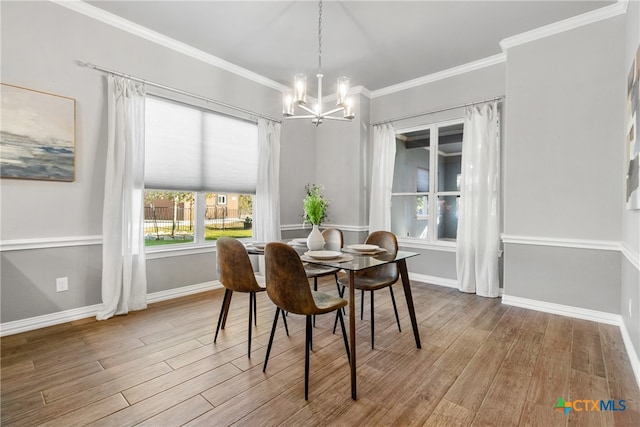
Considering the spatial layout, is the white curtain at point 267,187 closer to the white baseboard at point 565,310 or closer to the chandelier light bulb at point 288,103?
the chandelier light bulb at point 288,103

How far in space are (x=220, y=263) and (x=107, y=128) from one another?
1.99 meters

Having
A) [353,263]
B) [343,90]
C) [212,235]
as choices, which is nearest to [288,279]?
[353,263]

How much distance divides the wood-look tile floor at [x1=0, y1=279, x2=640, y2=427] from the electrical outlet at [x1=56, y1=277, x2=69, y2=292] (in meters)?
0.34

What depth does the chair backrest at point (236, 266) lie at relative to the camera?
2160 millimetres

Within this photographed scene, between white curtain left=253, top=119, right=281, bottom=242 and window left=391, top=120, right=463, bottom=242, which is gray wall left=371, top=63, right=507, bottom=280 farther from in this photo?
white curtain left=253, top=119, right=281, bottom=242

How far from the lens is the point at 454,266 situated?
417 cm

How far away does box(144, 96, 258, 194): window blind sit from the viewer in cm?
337

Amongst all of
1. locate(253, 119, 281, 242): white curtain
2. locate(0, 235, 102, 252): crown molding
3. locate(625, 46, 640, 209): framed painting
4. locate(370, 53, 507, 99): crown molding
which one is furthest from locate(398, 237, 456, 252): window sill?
locate(0, 235, 102, 252): crown molding

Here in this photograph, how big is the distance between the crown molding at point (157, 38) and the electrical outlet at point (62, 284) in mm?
2528

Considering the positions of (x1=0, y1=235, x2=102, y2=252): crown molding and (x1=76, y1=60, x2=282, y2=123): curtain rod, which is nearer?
(x1=0, y1=235, x2=102, y2=252): crown molding

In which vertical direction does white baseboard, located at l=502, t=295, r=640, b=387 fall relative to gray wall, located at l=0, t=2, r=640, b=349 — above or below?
below

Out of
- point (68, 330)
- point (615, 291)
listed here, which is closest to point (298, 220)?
point (68, 330)

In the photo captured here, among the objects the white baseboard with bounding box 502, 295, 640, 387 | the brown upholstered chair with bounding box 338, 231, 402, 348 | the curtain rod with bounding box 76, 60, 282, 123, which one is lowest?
the white baseboard with bounding box 502, 295, 640, 387

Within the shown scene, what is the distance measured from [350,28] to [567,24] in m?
2.23
